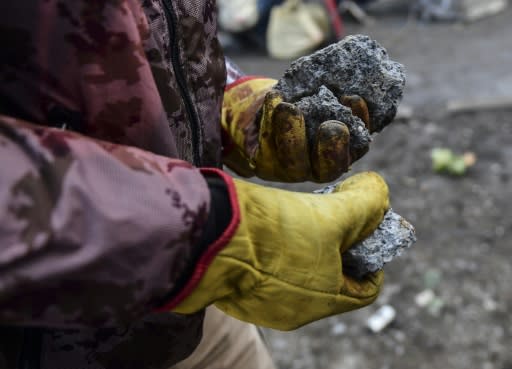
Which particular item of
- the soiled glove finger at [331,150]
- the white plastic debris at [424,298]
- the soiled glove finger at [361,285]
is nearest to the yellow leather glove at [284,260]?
the soiled glove finger at [361,285]

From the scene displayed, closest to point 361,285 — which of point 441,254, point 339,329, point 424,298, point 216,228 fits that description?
point 216,228

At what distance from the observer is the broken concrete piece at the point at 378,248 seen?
1202 mm

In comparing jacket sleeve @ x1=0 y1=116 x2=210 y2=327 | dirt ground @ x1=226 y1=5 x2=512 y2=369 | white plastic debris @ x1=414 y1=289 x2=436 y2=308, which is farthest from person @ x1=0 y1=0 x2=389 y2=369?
white plastic debris @ x1=414 y1=289 x2=436 y2=308

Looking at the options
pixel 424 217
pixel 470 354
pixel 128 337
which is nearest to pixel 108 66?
pixel 128 337

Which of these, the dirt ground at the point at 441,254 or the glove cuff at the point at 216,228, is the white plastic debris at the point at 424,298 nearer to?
the dirt ground at the point at 441,254

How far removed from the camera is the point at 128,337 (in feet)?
3.74

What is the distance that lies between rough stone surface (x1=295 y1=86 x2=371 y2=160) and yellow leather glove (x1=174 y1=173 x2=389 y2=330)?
171 millimetres

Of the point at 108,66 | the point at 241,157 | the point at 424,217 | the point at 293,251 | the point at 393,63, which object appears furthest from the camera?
the point at 424,217

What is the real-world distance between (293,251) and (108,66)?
43 centimetres

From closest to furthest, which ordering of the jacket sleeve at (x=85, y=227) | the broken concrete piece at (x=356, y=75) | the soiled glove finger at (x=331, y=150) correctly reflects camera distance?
the jacket sleeve at (x=85, y=227) < the soiled glove finger at (x=331, y=150) < the broken concrete piece at (x=356, y=75)

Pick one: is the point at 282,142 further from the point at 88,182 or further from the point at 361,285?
the point at 88,182

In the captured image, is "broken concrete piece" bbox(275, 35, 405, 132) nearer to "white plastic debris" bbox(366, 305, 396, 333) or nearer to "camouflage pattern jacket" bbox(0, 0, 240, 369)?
"camouflage pattern jacket" bbox(0, 0, 240, 369)

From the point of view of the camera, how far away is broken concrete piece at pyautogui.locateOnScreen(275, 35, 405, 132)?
4.49 ft

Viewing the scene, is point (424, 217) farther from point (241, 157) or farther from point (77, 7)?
point (77, 7)
